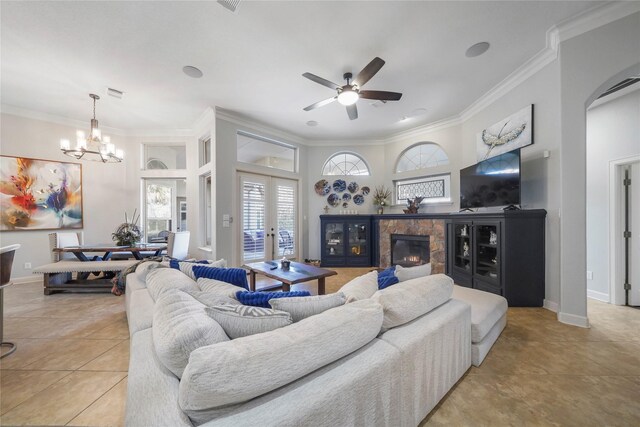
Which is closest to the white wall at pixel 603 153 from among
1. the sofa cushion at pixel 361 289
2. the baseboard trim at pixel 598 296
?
the baseboard trim at pixel 598 296

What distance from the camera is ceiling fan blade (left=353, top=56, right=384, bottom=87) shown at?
93.5 inches

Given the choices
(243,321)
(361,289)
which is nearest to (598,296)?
(361,289)

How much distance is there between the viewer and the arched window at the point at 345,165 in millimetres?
5883

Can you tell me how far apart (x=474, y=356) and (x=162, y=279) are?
7.82 ft

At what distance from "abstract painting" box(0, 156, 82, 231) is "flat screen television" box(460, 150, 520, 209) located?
7115 mm

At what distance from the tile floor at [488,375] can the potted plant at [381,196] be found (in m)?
3.18

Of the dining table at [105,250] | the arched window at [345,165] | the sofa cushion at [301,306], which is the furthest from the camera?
the arched window at [345,165]

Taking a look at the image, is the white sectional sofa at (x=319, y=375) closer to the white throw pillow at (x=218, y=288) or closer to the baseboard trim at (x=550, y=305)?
the white throw pillow at (x=218, y=288)

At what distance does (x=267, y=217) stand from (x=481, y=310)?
410 centimetres

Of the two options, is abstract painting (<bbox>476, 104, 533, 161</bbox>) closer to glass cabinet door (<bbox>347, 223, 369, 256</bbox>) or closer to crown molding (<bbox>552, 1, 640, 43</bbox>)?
crown molding (<bbox>552, 1, 640, 43</bbox>)

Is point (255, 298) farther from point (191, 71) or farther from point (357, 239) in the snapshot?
point (357, 239)

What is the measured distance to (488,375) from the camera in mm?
1698

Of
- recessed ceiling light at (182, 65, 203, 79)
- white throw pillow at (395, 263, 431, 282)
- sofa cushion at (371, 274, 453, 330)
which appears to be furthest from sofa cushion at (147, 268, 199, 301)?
recessed ceiling light at (182, 65, 203, 79)

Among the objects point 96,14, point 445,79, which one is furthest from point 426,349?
point 96,14
